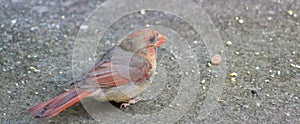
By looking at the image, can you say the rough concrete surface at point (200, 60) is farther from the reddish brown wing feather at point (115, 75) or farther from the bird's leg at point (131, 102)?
the reddish brown wing feather at point (115, 75)

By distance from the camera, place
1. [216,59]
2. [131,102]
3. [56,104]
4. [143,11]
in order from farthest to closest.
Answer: [143,11]
[216,59]
[131,102]
[56,104]

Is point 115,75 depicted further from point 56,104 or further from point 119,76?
point 56,104

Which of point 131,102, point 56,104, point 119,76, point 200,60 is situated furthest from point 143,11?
point 56,104

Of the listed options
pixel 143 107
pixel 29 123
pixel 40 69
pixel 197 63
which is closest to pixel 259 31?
pixel 197 63

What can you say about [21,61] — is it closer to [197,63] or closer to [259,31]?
[197,63]

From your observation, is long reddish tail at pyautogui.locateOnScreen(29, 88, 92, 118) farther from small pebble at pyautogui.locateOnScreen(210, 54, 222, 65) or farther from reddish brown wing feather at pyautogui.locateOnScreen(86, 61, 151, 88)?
small pebble at pyautogui.locateOnScreen(210, 54, 222, 65)

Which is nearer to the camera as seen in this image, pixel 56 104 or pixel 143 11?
pixel 56 104

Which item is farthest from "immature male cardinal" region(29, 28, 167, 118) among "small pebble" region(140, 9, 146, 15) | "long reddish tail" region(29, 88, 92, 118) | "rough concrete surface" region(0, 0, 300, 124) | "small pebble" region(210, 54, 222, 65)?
"small pebble" region(140, 9, 146, 15)

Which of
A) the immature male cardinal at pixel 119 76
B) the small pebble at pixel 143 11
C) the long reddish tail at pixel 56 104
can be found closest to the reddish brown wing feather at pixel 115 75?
the immature male cardinal at pixel 119 76
